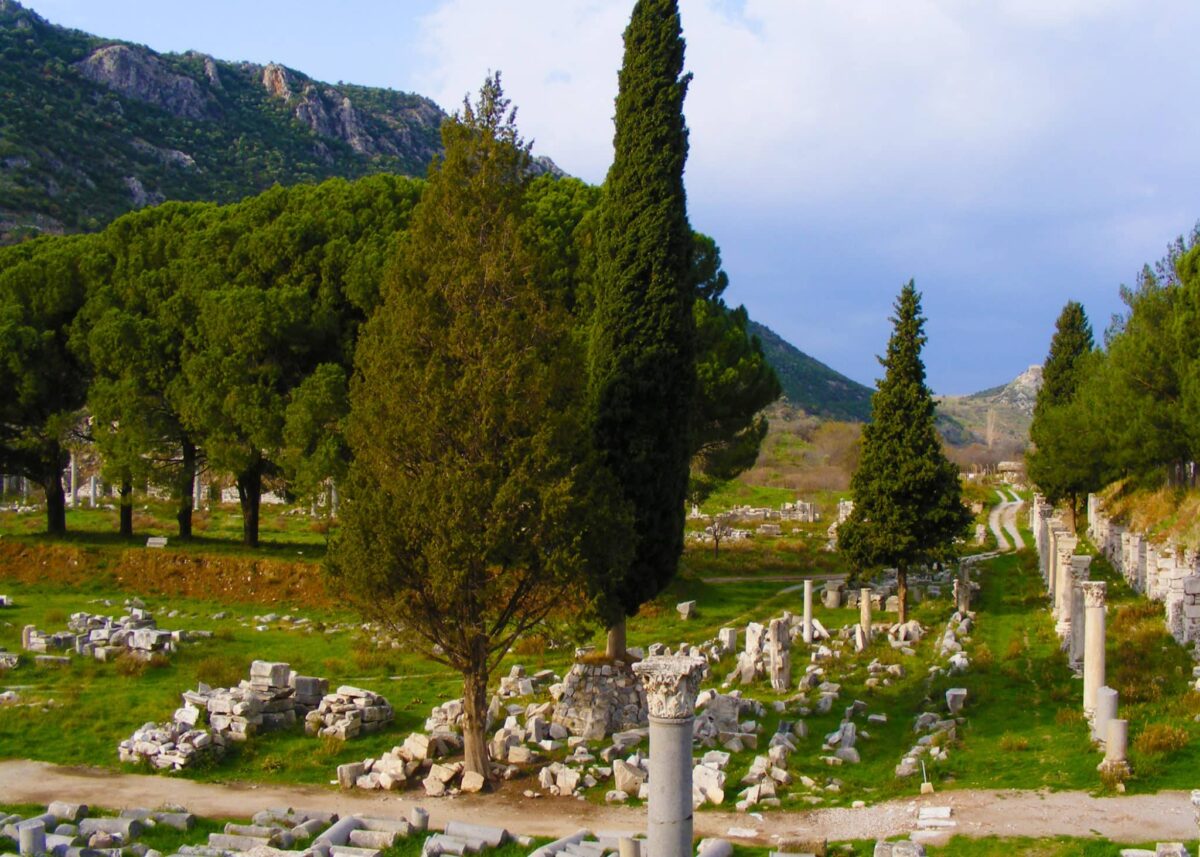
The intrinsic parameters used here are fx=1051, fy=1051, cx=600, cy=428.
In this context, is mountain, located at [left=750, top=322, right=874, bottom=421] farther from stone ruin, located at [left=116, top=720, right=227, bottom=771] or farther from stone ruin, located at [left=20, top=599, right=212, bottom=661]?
stone ruin, located at [left=116, top=720, right=227, bottom=771]

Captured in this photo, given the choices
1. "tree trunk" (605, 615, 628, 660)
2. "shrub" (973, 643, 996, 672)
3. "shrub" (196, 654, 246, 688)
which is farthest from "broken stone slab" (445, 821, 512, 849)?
"shrub" (973, 643, 996, 672)

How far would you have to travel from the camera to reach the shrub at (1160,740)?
14727mm

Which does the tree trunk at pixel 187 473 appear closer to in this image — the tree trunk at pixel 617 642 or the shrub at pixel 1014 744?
the tree trunk at pixel 617 642

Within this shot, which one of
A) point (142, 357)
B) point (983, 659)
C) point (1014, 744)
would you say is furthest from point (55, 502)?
point (1014, 744)

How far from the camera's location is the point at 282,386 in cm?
3375

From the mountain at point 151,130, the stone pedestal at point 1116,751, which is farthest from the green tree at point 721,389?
the mountain at point 151,130

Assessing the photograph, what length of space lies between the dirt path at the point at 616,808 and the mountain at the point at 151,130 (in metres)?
60.2

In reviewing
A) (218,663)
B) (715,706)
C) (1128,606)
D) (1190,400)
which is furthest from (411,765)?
(1190,400)

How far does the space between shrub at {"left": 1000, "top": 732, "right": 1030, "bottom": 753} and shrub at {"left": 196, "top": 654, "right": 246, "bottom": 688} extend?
14289 mm

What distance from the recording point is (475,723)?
15875 millimetres

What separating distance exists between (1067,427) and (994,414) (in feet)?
369

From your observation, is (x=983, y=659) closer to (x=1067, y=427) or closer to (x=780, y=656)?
(x=780, y=656)

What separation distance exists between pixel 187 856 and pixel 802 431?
96.7 meters

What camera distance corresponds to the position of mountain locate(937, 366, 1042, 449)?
13975 centimetres
